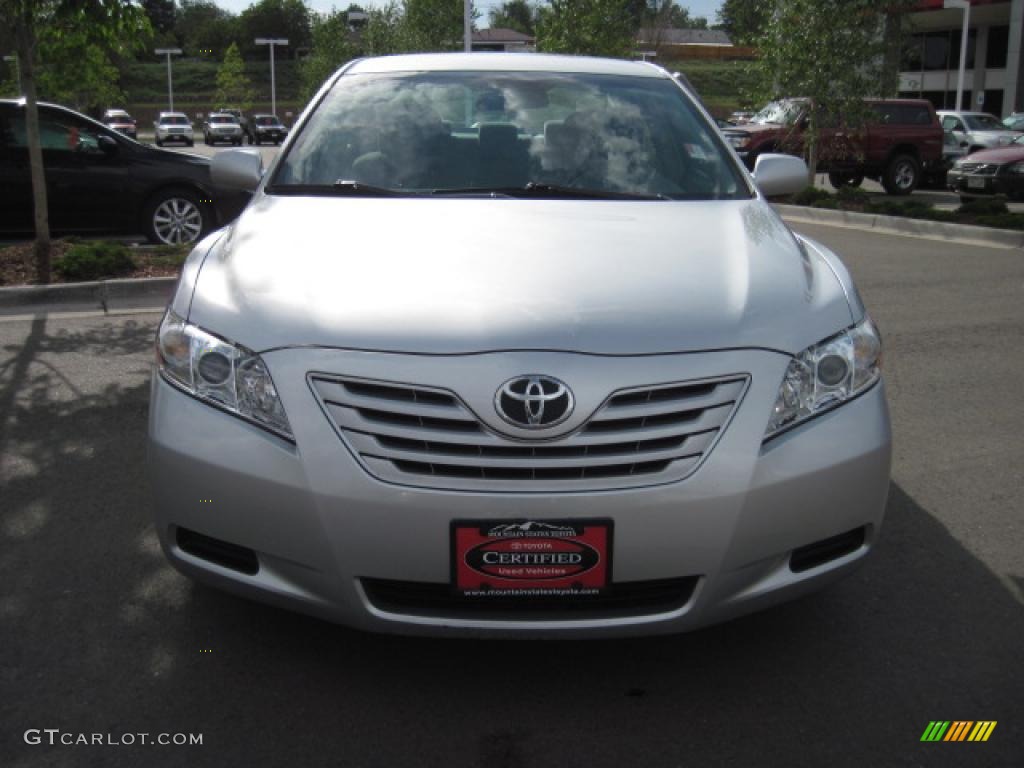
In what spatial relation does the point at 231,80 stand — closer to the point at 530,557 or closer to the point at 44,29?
the point at 44,29

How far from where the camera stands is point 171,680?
2.94m

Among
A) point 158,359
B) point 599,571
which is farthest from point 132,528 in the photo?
point 599,571

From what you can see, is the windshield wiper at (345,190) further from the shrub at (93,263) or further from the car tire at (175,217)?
the car tire at (175,217)

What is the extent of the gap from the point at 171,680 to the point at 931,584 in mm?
2317

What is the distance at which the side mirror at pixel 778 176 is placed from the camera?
14.8 ft

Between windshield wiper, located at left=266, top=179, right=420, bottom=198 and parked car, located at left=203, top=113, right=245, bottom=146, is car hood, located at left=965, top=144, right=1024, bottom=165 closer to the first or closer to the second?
windshield wiper, located at left=266, top=179, right=420, bottom=198

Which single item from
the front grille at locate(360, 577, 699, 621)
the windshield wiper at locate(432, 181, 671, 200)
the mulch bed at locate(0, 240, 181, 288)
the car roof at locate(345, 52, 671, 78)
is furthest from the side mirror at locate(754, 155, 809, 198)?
the mulch bed at locate(0, 240, 181, 288)

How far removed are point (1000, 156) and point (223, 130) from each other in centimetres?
4494

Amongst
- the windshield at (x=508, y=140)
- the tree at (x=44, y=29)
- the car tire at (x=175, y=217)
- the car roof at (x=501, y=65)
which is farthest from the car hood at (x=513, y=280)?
the car tire at (x=175, y=217)

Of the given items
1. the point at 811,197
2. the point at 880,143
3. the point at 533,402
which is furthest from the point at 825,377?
the point at 880,143

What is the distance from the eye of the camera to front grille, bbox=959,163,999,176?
18.5 m

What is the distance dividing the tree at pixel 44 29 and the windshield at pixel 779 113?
12.3 metres

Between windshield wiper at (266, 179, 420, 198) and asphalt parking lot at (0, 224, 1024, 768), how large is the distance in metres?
1.30

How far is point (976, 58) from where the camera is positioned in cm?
4569
